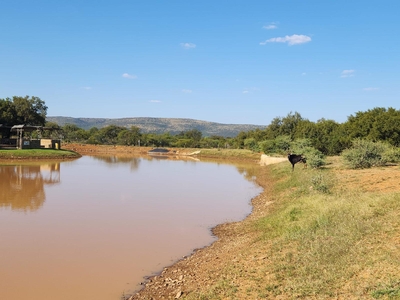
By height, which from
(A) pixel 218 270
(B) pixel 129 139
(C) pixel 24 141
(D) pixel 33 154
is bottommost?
(A) pixel 218 270

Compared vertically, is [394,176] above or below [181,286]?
above

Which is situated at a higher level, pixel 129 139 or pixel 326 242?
pixel 129 139

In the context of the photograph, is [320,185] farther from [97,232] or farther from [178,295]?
[178,295]

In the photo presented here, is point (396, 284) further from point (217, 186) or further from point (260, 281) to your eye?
point (217, 186)

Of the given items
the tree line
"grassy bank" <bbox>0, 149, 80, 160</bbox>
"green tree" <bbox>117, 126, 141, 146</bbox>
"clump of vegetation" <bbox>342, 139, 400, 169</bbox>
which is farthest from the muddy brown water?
"green tree" <bbox>117, 126, 141, 146</bbox>

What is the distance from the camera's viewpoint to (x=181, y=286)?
25.0 feet

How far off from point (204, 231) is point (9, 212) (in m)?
8.71

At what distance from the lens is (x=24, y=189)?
21734mm

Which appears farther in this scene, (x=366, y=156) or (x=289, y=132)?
(x=289, y=132)

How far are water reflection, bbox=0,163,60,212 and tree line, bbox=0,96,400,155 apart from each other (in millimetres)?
22671

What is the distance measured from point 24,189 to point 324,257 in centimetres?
1997

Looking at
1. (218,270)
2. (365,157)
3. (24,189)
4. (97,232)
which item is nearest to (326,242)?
(218,270)

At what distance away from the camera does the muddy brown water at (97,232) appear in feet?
26.9

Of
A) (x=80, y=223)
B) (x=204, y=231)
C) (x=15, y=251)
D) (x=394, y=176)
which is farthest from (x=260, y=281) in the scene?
(x=394, y=176)
